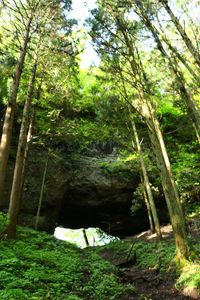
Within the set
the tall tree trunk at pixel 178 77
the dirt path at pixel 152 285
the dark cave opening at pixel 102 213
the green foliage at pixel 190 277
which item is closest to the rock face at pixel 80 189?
the dark cave opening at pixel 102 213

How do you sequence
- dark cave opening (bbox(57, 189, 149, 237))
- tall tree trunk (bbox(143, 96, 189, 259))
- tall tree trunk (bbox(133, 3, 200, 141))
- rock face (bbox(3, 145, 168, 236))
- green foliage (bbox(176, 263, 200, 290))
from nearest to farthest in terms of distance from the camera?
green foliage (bbox(176, 263, 200, 290)) → tall tree trunk (bbox(133, 3, 200, 141)) → tall tree trunk (bbox(143, 96, 189, 259)) → rock face (bbox(3, 145, 168, 236)) → dark cave opening (bbox(57, 189, 149, 237))

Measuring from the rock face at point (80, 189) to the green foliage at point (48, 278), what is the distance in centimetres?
872

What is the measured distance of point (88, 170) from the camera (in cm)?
2048

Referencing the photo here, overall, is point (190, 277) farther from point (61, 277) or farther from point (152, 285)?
point (61, 277)

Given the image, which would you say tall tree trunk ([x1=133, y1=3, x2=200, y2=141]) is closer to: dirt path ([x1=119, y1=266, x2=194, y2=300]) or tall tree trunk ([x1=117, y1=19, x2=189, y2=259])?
tall tree trunk ([x1=117, y1=19, x2=189, y2=259])

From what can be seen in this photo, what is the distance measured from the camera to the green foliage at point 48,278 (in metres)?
6.15

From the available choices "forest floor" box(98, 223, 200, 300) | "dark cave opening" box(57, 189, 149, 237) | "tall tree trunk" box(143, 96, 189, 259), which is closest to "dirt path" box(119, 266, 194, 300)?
"forest floor" box(98, 223, 200, 300)

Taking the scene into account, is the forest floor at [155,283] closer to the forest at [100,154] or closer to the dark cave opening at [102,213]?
Result: the forest at [100,154]

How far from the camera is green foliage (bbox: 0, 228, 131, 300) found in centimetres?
615

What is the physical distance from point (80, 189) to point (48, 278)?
43.1 feet

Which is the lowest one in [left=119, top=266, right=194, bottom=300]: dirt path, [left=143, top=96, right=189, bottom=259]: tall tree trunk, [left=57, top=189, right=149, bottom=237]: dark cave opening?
[left=119, top=266, right=194, bottom=300]: dirt path

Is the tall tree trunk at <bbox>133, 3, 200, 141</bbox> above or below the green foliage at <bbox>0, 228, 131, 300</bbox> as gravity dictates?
above

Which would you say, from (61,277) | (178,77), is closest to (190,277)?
(61,277)

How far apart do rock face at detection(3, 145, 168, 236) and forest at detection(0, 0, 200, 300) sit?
7cm
